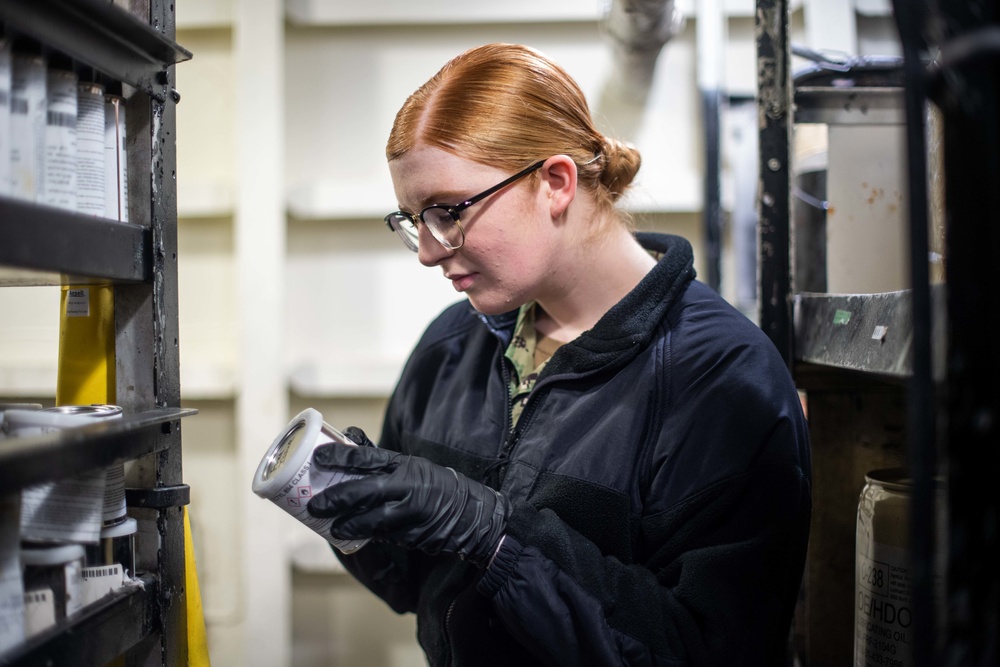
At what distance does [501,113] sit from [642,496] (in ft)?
1.93

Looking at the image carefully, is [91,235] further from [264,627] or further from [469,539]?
[264,627]

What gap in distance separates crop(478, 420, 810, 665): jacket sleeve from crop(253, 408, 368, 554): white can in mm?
242

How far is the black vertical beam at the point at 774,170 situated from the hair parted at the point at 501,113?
0.38 metres

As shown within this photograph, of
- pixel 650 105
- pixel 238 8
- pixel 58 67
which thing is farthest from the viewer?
pixel 650 105

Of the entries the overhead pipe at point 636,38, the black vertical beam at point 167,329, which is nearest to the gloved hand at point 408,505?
the black vertical beam at point 167,329

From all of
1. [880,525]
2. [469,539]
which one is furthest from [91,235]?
[880,525]

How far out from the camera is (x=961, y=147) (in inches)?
19.8

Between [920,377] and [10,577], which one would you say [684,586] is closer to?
[920,377]

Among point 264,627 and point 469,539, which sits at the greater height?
point 469,539

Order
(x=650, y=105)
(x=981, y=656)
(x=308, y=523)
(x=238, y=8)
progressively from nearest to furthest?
(x=981, y=656)
(x=308, y=523)
(x=238, y=8)
(x=650, y=105)

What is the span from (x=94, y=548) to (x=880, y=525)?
101cm

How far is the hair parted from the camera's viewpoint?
1.03m

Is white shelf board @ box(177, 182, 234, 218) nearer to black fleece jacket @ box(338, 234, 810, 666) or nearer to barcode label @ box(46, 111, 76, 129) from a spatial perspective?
black fleece jacket @ box(338, 234, 810, 666)

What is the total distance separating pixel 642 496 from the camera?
991 millimetres
